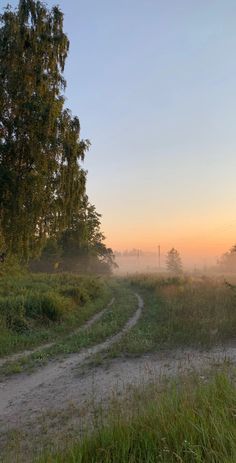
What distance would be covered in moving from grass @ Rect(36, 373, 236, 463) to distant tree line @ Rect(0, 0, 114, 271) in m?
11.7

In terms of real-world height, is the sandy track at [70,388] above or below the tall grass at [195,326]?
below

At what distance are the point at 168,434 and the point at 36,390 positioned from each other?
5.07 m

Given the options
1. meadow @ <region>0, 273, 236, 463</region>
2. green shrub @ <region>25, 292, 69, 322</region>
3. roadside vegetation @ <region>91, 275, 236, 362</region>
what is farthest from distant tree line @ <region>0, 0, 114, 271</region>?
roadside vegetation @ <region>91, 275, 236, 362</region>

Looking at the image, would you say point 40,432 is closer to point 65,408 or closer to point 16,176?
point 65,408

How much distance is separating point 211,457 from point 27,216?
13.2 m

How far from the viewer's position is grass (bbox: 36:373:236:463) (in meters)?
3.99

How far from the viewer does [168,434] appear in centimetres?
445

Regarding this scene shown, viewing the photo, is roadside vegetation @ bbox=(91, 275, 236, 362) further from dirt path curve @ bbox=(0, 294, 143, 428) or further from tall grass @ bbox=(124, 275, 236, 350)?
dirt path curve @ bbox=(0, 294, 143, 428)

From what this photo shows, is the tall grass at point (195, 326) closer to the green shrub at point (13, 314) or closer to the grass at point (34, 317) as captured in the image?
the grass at point (34, 317)

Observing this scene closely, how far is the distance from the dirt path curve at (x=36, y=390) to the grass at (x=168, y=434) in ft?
9.52

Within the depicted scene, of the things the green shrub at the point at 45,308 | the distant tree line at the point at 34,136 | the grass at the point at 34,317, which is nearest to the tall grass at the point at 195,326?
the grass at the point at 34,317

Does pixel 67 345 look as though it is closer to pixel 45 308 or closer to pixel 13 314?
pixel 13 314

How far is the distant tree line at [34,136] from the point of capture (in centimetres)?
1571

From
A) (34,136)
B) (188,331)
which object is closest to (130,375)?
(188,331)
